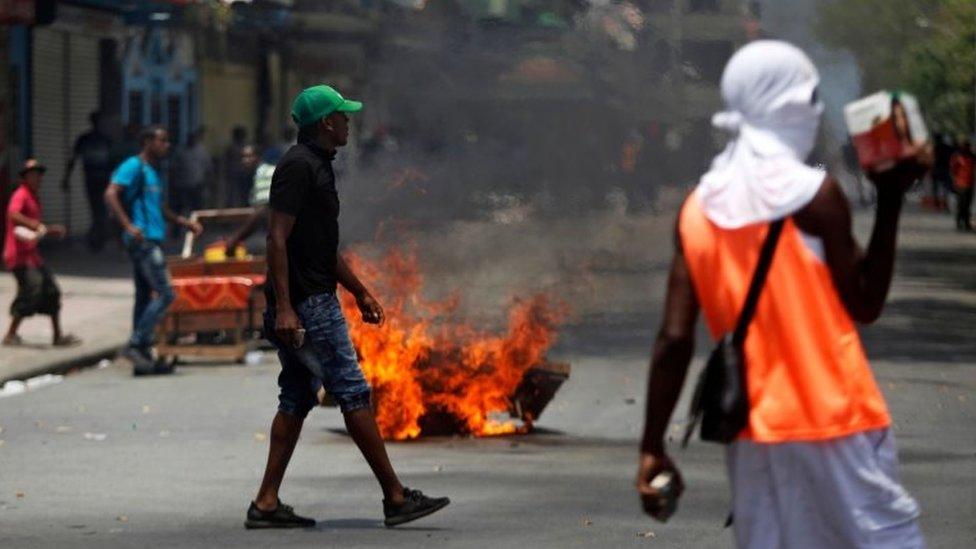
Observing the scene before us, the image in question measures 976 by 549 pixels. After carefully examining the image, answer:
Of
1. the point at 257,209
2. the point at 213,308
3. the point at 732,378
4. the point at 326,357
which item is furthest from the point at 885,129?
the point at 257,209

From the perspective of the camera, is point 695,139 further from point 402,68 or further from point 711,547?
point 711,547

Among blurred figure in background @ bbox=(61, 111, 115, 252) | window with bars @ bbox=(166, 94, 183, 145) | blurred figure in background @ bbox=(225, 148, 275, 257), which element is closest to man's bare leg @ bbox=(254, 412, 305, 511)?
blurred figure in background @ bbox=(225, 148, 275, 257)

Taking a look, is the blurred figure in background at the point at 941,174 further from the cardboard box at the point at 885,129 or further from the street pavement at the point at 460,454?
the cardboard box at the point at 885,129

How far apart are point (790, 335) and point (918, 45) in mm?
43579

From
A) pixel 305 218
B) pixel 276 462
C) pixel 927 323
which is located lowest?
pixel 927 323

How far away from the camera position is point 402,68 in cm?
1496

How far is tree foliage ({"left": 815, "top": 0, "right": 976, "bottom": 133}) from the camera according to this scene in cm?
1633

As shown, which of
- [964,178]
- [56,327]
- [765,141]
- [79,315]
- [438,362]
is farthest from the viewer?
[964,178]

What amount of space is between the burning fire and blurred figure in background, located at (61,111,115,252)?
63.1 ft

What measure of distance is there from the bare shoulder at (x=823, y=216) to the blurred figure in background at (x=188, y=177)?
95.5ft

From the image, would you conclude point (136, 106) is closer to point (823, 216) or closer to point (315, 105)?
point (315, 105)

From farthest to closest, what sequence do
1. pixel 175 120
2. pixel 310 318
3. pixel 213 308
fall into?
pixel 175 120, pixel 213 308, pixel 310 318

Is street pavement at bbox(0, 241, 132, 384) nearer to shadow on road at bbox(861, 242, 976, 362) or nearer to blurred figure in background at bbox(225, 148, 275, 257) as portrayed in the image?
blurred figure in background at bbox(225, 148, 275, 257)

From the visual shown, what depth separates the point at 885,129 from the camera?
4949mm
